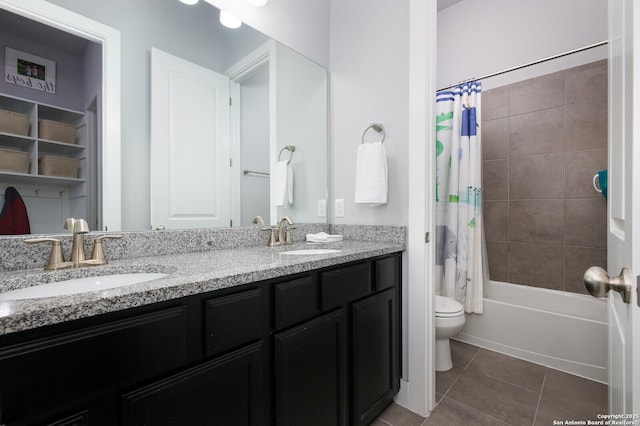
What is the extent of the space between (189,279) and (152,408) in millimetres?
283

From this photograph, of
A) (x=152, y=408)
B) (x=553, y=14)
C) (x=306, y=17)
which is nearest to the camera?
(x=152, y=408)

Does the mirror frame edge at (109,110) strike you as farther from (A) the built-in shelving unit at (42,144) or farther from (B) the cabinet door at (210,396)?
(B) the cabinet door at (210,396)

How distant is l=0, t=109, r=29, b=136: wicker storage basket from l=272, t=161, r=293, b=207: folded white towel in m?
1.04

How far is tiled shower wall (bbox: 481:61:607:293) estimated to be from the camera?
210cm

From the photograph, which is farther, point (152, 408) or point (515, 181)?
point (515, 181)

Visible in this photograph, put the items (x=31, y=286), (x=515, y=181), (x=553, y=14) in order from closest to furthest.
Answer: (x=31, y=286) < (x=553, y=14) < (x=515, y=181)

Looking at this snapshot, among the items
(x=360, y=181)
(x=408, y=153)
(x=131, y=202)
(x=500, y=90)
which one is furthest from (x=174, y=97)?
(x=500, y=90)

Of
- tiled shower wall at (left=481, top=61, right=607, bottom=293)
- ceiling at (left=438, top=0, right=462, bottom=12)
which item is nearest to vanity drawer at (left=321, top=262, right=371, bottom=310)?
tiled shower wall at (left=481, top=61, right=607, bottom=293)

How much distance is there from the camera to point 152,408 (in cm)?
64

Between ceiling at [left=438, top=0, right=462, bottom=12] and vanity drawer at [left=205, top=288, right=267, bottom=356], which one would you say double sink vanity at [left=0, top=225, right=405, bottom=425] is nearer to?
vanity drawer at [left=205, top=288, right=267, bottom=356]

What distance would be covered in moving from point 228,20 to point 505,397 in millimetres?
2454

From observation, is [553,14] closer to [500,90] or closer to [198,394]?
[500,90]

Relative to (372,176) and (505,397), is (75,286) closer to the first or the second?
(372,176)

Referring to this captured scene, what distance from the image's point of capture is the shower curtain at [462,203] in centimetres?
226
